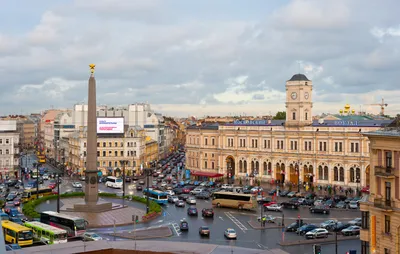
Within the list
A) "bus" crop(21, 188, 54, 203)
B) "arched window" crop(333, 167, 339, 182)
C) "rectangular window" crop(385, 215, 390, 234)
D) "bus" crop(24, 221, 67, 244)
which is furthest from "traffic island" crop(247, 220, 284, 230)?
"bus" crop(21, 188, 54, 203)

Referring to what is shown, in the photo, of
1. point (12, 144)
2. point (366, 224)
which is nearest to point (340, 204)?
point (366, 224)

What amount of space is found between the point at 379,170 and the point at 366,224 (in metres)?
3.48

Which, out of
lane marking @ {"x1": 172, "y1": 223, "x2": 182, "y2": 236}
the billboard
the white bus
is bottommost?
lane marking @ {"x1": 172, "y1": 223, "x2": 182, "y2": 236}

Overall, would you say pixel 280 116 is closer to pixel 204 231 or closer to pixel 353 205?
pixel 353 205

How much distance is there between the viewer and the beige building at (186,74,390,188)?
6931 cm

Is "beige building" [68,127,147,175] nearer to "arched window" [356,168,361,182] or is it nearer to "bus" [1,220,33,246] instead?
"arched window" [356,168,361,182]

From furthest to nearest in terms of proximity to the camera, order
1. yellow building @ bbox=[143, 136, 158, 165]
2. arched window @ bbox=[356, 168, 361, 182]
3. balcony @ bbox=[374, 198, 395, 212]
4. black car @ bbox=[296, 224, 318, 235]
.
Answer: yellow building @ bbox=[143, 136, 158, 165] < arched window @ bbox=[356, 168, 361, 182] < black car @ bbox=[296, 224, 318, 235] < balcony @ bbox=[374, 198, 395, 212]

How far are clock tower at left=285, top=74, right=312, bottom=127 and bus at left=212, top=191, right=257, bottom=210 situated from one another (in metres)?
24.3

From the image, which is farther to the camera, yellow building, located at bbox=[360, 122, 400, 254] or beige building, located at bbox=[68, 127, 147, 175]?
beige building, located at bbox=[68, 127, 147, 175]

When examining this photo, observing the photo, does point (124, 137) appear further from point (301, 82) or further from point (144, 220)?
point (144, 220)

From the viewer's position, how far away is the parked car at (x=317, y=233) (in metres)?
39.1

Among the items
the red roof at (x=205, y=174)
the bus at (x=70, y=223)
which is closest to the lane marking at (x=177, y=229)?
the bus at (x=70, y=223)

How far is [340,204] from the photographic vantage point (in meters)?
55.5

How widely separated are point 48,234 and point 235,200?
2364cm
